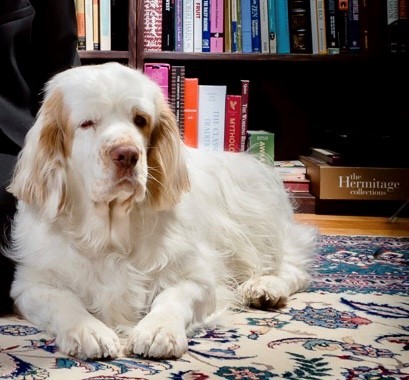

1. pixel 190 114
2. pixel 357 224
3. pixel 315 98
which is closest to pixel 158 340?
pixel 357 224

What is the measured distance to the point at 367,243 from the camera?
236cm

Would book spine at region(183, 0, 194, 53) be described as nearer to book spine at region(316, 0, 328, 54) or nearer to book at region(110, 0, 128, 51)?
book at region(110, 0, 128, 51)

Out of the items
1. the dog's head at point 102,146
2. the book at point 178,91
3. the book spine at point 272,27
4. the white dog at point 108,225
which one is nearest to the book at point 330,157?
the book spine at point 272,27

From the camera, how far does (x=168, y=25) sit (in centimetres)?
294

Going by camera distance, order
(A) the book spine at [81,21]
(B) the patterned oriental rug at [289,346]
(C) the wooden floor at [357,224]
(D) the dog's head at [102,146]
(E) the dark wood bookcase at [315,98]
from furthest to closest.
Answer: (E) the dark wood bookcase at [315,98], (A) the book spine at [81,21], (C) the wooden floor at [357,224], (D) the dog's head at [102,146], (B) the patterned oriental rug at [289,346]

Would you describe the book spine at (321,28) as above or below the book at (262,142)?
above

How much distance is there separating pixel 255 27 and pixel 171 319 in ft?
6.20

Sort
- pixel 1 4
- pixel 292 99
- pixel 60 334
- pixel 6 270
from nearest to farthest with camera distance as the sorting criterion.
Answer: pixel 60 334 < pixel 6 270 < pixel 1 4 < pixel 292 99

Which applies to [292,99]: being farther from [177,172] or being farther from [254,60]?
[177,172]

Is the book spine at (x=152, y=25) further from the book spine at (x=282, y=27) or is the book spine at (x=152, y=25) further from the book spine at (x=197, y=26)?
the book spine at (x=282, y=27)

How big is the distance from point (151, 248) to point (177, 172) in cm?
15

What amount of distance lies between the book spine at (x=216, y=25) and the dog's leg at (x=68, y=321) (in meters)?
1.71

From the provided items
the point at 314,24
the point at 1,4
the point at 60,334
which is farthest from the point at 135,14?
the point at 60,334

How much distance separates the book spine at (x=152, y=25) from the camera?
2.89 meters
